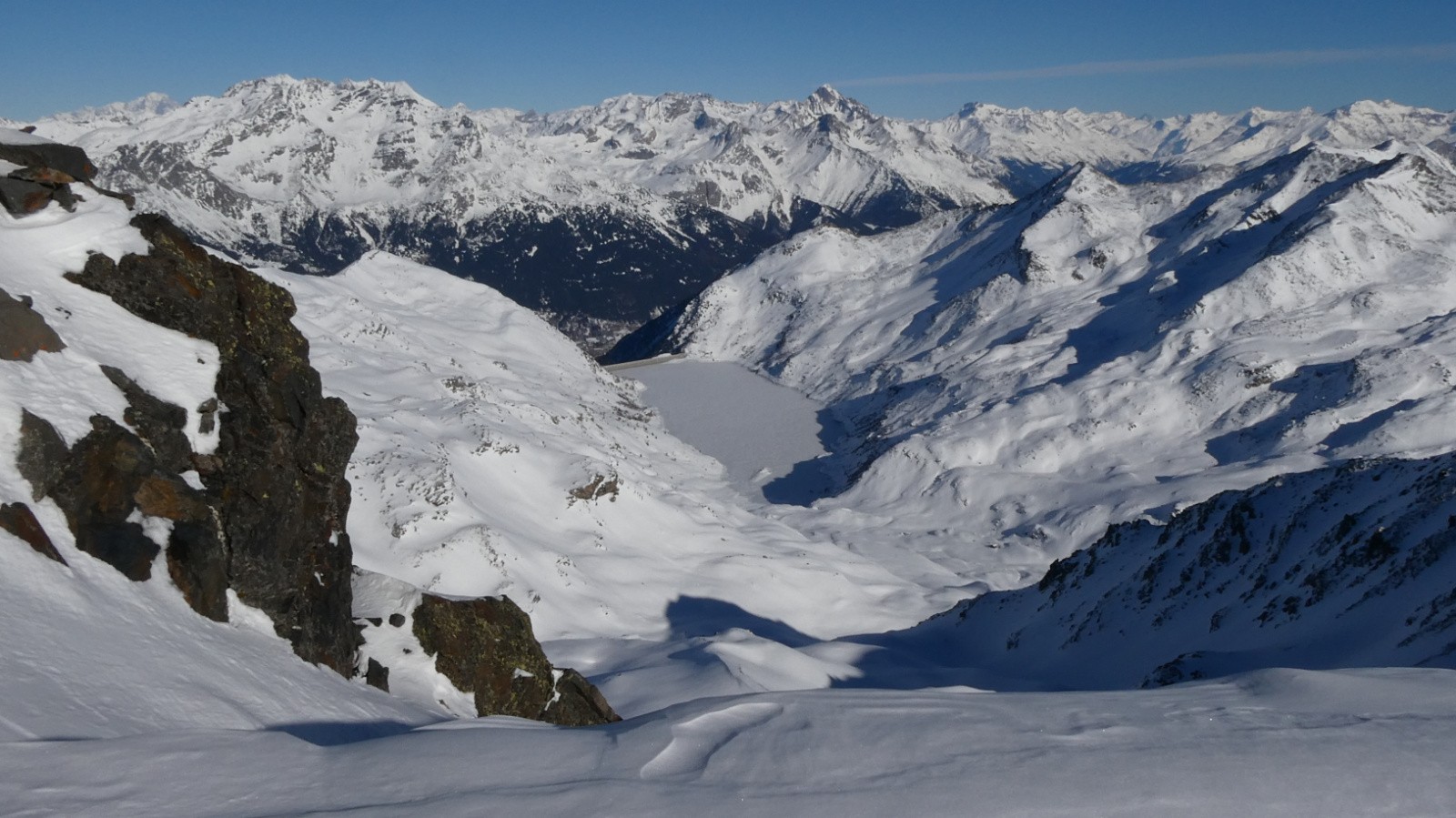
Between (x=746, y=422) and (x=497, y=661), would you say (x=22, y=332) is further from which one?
(x=746, y=422)

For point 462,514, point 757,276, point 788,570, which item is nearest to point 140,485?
point 462,514

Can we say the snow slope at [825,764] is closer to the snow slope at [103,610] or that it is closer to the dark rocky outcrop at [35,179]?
the snow slope at [103,610]

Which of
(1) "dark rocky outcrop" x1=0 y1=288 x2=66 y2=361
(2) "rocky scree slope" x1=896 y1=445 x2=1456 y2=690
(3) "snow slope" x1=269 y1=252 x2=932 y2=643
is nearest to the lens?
(1) "dark rocky outcrop" x1=0 y1=288 x2=66 y2=361

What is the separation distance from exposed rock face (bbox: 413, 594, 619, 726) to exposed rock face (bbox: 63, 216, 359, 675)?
1.82m

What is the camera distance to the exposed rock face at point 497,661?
768 inches

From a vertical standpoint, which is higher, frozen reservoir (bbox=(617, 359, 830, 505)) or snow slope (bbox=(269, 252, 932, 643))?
frozen reservoir (bbox=(617, 359, 830, 505))

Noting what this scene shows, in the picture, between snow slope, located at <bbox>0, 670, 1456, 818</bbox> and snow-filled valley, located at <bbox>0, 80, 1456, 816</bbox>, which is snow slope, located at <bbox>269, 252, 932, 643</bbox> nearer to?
snow-filled valley, located at <bbox>0, 80, 1456, 816</bbox>

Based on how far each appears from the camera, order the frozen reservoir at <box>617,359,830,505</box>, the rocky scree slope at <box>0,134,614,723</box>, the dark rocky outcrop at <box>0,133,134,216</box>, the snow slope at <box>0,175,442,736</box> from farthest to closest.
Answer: the frozen reservoir at <box>617,359,830,505</box>
the dark rocky outcrop at <box>0,133,134,216</box>
the rocky scree slope at <box>0,134,614,723</box>
the snow slope at <box>0,175,442,736</box>

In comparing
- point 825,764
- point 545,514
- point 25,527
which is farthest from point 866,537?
point 825,764

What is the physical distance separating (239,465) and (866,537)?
2299 inches

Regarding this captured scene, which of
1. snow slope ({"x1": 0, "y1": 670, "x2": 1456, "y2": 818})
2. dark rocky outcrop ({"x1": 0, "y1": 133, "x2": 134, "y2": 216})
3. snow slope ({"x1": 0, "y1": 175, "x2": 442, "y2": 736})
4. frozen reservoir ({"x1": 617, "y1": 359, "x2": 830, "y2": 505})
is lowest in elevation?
snow slope ({"x1": 0, "y1": 670, "x2": 1456, "y2": 818})

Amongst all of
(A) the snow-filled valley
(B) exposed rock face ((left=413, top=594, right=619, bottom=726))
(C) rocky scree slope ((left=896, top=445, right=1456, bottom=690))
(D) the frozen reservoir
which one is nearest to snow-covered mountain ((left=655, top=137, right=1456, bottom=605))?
(A) the snow-filled valley

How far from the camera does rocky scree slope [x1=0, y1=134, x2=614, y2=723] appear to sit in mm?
13688

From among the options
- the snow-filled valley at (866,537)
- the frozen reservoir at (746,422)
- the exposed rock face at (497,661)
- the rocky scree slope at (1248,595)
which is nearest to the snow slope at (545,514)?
the snow-filled valley at (866,537)
